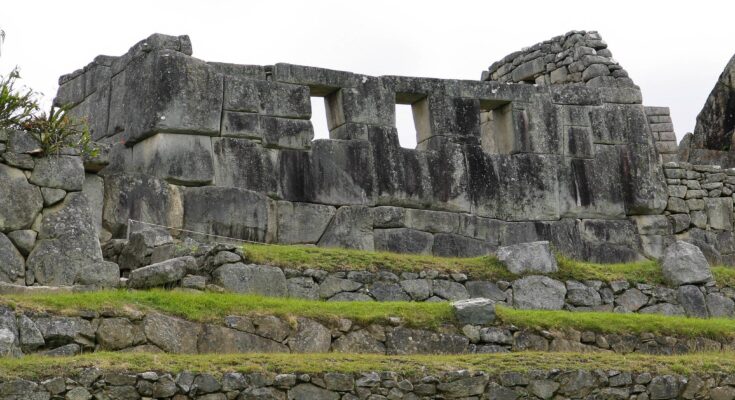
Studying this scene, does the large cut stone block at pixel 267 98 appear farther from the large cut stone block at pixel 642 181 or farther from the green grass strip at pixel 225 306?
the large cut stone block at pixel 642 181

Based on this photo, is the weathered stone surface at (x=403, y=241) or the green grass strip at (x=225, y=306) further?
the weathered stone surface at (x=403, y=241)

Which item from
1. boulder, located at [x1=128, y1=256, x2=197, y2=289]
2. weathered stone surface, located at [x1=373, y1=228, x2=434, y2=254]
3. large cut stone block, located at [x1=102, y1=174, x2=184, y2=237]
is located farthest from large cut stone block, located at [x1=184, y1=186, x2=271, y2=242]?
boulder, located at [x1=128, y1=256, x2=197, y2=289]

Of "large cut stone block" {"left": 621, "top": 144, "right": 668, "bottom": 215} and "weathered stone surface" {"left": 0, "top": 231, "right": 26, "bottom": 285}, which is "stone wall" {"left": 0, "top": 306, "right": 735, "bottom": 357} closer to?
"weathered stone surface" {"left": 0, "top": 231, "right": 26, "bottom": 285}

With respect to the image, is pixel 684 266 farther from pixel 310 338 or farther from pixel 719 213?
pixel 310 338

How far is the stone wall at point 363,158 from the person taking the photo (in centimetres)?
2138

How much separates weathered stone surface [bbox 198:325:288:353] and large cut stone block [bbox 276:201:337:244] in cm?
610

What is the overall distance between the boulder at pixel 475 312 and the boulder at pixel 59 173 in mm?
5026

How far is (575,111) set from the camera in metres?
25.2

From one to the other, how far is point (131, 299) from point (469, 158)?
9691mm

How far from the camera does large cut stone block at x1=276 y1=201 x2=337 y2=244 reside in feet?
71.7

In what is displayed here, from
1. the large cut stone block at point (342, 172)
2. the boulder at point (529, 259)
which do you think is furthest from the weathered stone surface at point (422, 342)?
the large cut stone block at point (342, 172)

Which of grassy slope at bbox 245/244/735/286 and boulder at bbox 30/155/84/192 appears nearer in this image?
boulder at bbox 30/155/84/192

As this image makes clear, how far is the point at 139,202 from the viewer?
20.3 metres

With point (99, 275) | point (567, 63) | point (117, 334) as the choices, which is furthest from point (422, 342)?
point (567, 63)
